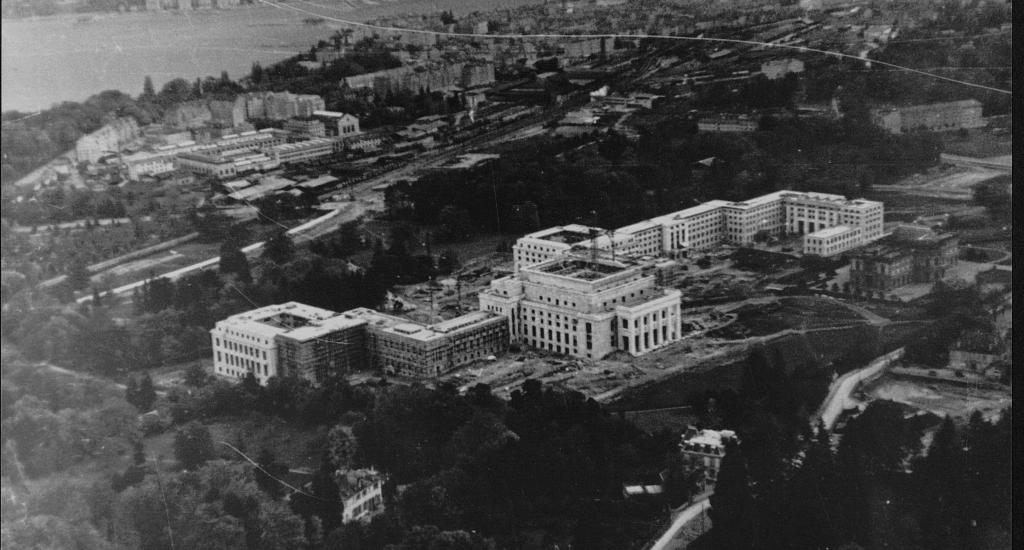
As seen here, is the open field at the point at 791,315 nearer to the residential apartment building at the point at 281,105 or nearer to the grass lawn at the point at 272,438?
the grass lawn at the point at 272,438

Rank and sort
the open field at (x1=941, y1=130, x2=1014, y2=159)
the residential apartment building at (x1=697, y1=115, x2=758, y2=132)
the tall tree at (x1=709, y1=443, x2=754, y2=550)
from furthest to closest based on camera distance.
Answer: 1. the residential apartment building at (x1=697, y1=115, x2=758, y2=132)
2. the open field at (x1=941, y1=130, x2=1014, y2=159)
3. the tall tree at (x1=709, y1=443, x2=754, y2=550)

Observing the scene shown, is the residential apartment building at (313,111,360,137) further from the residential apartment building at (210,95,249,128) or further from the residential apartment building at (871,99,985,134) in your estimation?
the residential apartment building at (871,99,985,134)

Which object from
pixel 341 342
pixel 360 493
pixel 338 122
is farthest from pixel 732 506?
pixel 338 122

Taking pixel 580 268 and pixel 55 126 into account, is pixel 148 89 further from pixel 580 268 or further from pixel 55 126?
pixel 580 268

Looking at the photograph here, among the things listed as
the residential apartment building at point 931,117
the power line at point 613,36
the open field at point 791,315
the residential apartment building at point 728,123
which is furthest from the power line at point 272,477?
the residential apartment building at point 931,117

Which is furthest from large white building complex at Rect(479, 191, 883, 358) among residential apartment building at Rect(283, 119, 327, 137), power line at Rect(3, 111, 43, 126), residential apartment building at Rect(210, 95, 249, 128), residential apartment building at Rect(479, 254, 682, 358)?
power line at Rect(3, 111, 43, 126)

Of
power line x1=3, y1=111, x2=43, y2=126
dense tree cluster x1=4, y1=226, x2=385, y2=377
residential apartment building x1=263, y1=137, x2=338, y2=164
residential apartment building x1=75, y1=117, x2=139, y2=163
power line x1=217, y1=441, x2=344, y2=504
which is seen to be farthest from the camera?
residential apartment building x1=263, y1=137, x2=338, y2=164

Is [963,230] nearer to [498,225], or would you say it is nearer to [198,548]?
[498,225]
